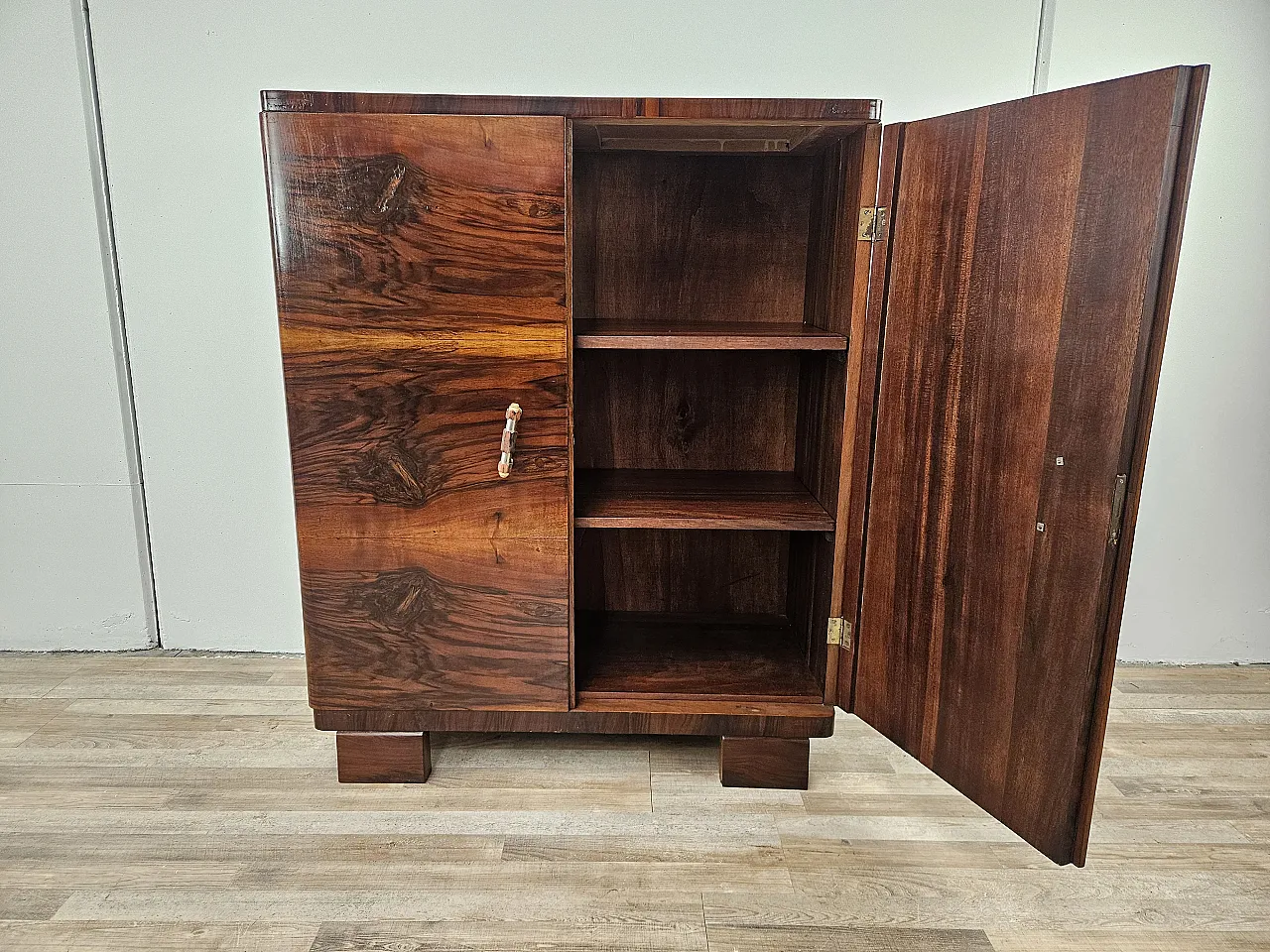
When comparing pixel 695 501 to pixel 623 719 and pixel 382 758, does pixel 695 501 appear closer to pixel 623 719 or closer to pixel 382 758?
pixel 623 719

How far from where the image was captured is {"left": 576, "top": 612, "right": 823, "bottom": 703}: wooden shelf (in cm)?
173

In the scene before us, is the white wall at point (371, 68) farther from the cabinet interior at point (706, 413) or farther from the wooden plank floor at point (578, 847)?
the wooden plank floor at point (578, 847)

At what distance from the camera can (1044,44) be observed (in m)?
1.99

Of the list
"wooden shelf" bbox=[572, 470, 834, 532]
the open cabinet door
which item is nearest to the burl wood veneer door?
"wooden shelf" bbox=[572, 470, 834, 532]

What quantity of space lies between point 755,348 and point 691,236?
1.65 feet

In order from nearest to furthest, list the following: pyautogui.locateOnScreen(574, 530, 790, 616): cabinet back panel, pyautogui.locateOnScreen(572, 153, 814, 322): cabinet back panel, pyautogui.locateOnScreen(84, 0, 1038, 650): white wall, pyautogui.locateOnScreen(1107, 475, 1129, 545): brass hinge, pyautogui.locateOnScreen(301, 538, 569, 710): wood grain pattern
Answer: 1. pyautogui.locateOnScreen(1107, 475, 1129, 545): brass hinge
2. pyautogui.locateOnScreen(301, 538, 569, 710): wood grain pattern
3. pyautogui.locateOnScreen(572, 153, 814, 322): cabinet back panel
4. pyautogui.locateOnScreen(84, 0, 1038, 650): white wall
5. pyautogui.locateOnScreen(574, 530, 790, 616): cabinet back panel

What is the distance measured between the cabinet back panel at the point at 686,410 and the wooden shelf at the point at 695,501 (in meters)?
0.04

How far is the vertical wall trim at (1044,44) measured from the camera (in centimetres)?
197

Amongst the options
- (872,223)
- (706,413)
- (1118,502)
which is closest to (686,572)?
(706,413)

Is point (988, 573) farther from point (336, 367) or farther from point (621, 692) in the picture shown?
point (336, 367)

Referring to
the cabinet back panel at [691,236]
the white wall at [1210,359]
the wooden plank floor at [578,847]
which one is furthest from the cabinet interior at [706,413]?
the white wall at [1210,359]

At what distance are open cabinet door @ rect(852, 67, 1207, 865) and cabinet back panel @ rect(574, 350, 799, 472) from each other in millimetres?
505

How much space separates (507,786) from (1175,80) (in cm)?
167

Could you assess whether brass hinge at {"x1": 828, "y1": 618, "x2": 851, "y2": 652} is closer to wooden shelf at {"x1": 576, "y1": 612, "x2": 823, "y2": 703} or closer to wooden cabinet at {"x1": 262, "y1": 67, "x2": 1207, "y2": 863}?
wooden cabinet at {"x1": 262, "y1": 67, "x2": 1207, "y2": 863}
